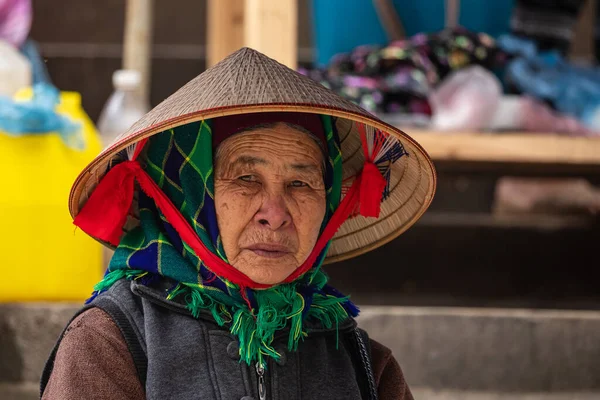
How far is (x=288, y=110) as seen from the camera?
6.77 ft

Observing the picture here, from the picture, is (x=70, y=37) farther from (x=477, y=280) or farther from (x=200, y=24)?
(x=477, y=280)

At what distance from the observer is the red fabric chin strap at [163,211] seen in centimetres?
222

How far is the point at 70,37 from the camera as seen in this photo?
598 cm

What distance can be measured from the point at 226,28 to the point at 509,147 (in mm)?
1429

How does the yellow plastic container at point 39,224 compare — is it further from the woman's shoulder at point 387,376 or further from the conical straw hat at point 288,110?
the woman's shoulder at point 387,376

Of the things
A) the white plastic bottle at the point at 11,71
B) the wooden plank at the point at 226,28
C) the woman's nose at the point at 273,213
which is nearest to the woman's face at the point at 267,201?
the woman's nose at the point at 273,213

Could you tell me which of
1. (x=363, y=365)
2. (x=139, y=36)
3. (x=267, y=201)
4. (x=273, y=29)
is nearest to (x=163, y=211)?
(x=267, y=201)

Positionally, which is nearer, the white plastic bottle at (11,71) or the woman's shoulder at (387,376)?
the woman's shoulder at (387,376)

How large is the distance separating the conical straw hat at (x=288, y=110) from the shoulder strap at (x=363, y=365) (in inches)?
11.4

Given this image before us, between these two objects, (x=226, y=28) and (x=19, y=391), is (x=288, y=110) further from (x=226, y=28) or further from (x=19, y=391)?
(x=226, y=28)

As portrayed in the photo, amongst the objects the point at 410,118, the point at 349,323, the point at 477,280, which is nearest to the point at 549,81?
the point at 410,118

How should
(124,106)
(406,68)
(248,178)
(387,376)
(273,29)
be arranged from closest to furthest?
(248,178)
(387,376)
(273,29)
(406,68)
(124,106)

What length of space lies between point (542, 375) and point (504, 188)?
1907mm

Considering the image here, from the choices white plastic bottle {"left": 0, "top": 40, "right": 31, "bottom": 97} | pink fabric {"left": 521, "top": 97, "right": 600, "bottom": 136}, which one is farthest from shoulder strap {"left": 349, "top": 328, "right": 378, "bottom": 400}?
white plastic bottle {"left": 0, "top": 40, "right": 31, "bottom": 97}
